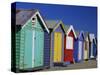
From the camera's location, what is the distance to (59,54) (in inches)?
72.7

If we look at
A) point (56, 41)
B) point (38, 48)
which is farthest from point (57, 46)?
point (38, 48)

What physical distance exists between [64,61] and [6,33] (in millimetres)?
488

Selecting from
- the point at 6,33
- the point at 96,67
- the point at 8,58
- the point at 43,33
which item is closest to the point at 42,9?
the point at 43,33

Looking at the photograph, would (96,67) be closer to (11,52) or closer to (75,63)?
(75,63)

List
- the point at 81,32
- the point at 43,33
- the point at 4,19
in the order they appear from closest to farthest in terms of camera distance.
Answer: the point at 4,19
the point at 43,33
the point at 81,32

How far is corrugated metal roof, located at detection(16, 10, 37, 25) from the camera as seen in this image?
5.57 feet

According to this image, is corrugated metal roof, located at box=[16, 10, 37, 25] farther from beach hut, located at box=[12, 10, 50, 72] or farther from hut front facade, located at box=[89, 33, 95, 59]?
hut front facade, located at box=[89, 33, 95, 59]

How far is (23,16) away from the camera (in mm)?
1719

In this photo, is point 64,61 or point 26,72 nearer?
point 26,72

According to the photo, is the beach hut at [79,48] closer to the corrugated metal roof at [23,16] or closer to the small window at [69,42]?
the small window at [69,42]

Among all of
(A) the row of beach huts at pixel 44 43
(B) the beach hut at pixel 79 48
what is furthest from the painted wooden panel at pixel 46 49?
(B) the beach hut at pixel 79 48

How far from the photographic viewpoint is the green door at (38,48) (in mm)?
1764

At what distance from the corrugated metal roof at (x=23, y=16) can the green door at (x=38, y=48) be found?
115 mm

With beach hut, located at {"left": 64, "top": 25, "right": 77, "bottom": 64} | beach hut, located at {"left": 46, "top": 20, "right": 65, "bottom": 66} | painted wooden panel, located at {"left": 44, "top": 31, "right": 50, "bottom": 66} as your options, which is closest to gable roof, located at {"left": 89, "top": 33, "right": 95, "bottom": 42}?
beach hut, located at {"left": 64, "top": 25, "right": 77, "bottom": 64}
